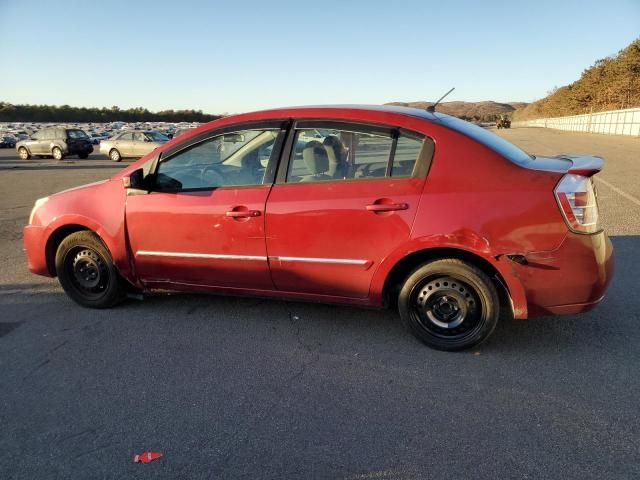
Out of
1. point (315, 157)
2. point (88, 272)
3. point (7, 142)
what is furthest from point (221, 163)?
point (7, 142)

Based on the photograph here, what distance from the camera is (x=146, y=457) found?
7.93 ft

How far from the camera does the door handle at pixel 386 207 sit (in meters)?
3.25

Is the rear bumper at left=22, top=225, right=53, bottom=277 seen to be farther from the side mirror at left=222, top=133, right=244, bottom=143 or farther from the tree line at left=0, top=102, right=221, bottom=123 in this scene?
the tree line at left=0, top=102, right=221, bottom=123

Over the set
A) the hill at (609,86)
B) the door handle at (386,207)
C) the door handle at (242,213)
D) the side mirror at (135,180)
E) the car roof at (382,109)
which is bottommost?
the door handle at (242,213)

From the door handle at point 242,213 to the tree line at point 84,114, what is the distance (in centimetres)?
11024

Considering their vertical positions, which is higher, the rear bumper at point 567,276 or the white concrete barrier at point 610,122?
the white concrete barrier at point 610,122

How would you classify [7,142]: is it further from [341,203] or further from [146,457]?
[146,457]

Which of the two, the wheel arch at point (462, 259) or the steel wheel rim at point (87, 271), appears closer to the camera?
the wheel arch at point (462, 259)

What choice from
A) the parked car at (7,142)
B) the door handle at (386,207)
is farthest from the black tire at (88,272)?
the parked car at (7,142)

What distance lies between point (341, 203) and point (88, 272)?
254 cm

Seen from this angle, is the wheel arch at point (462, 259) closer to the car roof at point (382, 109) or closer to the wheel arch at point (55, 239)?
the car roof at point (382, 109)

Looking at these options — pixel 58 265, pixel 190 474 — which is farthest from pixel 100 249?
pixel 190 474

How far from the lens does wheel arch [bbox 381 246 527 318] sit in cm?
316

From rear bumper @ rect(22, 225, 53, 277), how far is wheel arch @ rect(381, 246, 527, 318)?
125 inches
